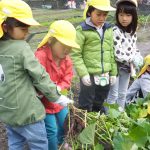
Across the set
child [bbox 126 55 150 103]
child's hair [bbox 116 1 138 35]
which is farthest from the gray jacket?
child's hair [bbox 116 1 138 35]

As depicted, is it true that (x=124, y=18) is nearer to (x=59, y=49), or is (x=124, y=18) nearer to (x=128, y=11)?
(x=128, y=11)

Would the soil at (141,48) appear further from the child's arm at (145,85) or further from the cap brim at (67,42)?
the cap brim at (67,42)

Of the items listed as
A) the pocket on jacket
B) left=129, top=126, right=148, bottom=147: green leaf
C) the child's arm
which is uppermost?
the pocket on jacket

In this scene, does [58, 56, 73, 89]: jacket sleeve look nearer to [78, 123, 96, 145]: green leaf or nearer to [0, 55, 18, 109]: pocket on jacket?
[0, 55, 18, 109]: pocket on jacket

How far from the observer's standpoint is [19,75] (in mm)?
2508

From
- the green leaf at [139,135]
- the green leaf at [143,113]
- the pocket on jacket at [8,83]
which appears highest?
the pocket on jacket at [8,83]

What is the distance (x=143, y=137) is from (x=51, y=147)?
3.90 feet

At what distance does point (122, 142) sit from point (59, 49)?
0.99 metres

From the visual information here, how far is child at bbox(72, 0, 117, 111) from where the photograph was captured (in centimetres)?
347

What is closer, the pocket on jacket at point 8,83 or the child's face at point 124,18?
the pocket on jacket at point 8,83

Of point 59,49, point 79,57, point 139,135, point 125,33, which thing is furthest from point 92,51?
point 139,135

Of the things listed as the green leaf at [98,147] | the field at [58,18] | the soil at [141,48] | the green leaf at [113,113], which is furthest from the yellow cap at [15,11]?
the field at [58,18]

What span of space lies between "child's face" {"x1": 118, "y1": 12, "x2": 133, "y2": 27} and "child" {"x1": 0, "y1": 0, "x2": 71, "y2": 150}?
1377mm

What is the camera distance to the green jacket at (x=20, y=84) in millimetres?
2465
